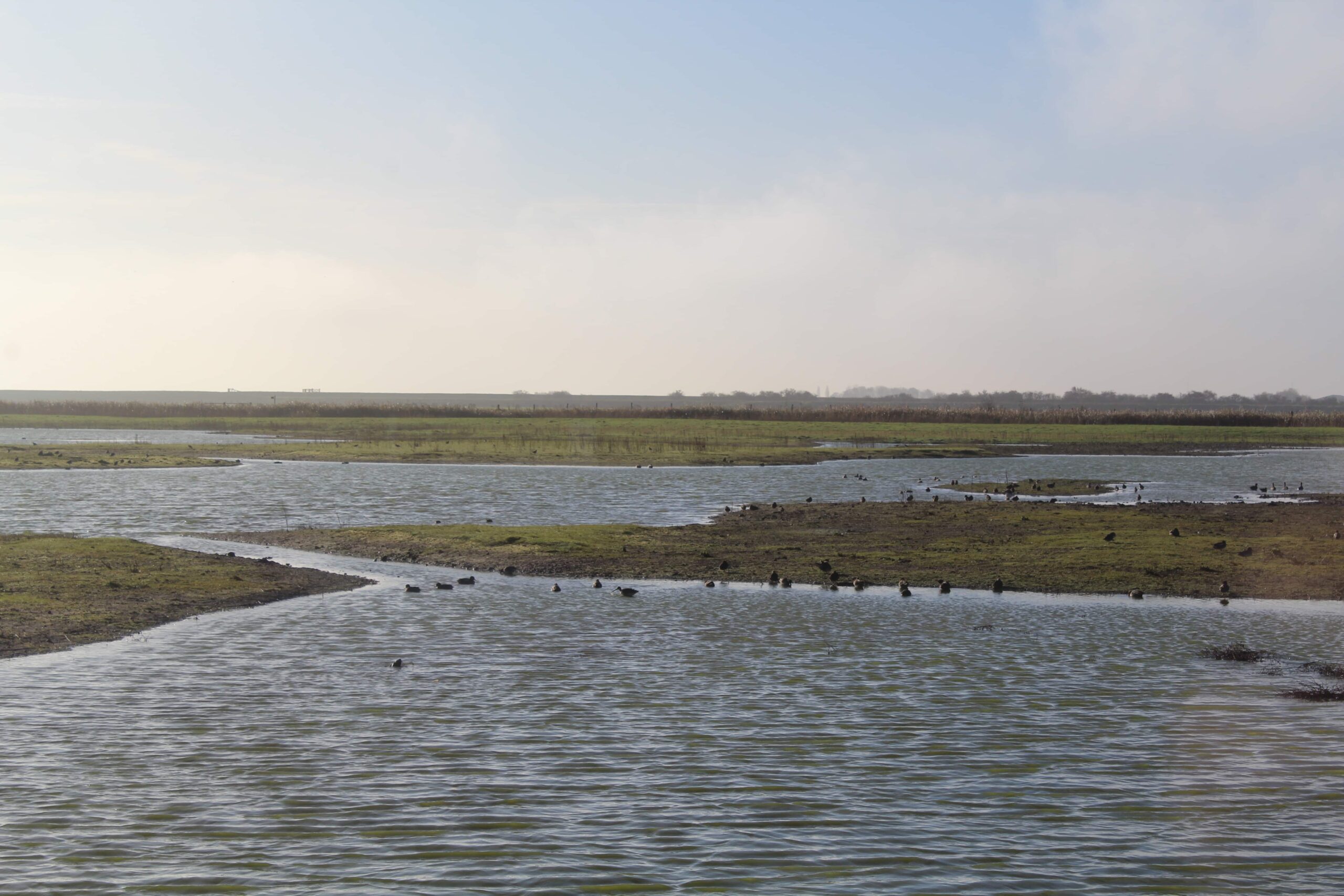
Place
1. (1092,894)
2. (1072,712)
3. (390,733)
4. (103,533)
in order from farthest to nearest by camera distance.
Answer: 1. (103,533)
2. (1072,712)
3. (390,733)
4. (1092,894)

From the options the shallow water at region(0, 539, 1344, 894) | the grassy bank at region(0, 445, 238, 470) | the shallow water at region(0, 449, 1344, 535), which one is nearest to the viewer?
the shallow water at region(0, 539, 1344, 894)

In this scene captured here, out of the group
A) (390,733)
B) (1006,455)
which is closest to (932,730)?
(390,733)

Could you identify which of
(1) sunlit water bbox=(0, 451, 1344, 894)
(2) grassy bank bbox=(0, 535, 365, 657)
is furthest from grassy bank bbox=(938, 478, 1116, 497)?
(2) grassy bank bbox=(0, 535, 365, 657)

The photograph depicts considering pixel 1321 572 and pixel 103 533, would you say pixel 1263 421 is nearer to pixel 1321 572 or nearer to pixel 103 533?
pixel 1321 572

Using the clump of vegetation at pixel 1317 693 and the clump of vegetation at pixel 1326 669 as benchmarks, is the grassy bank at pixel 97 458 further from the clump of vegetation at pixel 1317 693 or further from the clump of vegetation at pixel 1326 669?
the clump of vegetation at pixel 1317 693

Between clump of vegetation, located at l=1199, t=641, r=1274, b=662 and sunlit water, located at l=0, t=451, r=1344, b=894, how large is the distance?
393mm

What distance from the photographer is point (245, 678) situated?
15.8 meters

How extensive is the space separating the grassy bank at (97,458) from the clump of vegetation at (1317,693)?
58674 millimetres

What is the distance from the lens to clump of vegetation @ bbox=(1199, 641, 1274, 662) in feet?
57.4

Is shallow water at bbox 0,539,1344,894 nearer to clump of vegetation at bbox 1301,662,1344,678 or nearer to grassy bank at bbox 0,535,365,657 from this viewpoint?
clump of vegetation at bbox 1301,662,1344,678

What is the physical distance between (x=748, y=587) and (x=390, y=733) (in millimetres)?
12422

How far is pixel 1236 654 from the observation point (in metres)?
17.6

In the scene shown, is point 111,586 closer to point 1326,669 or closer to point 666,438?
point 1326,669

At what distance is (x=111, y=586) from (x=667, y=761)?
15.2m
